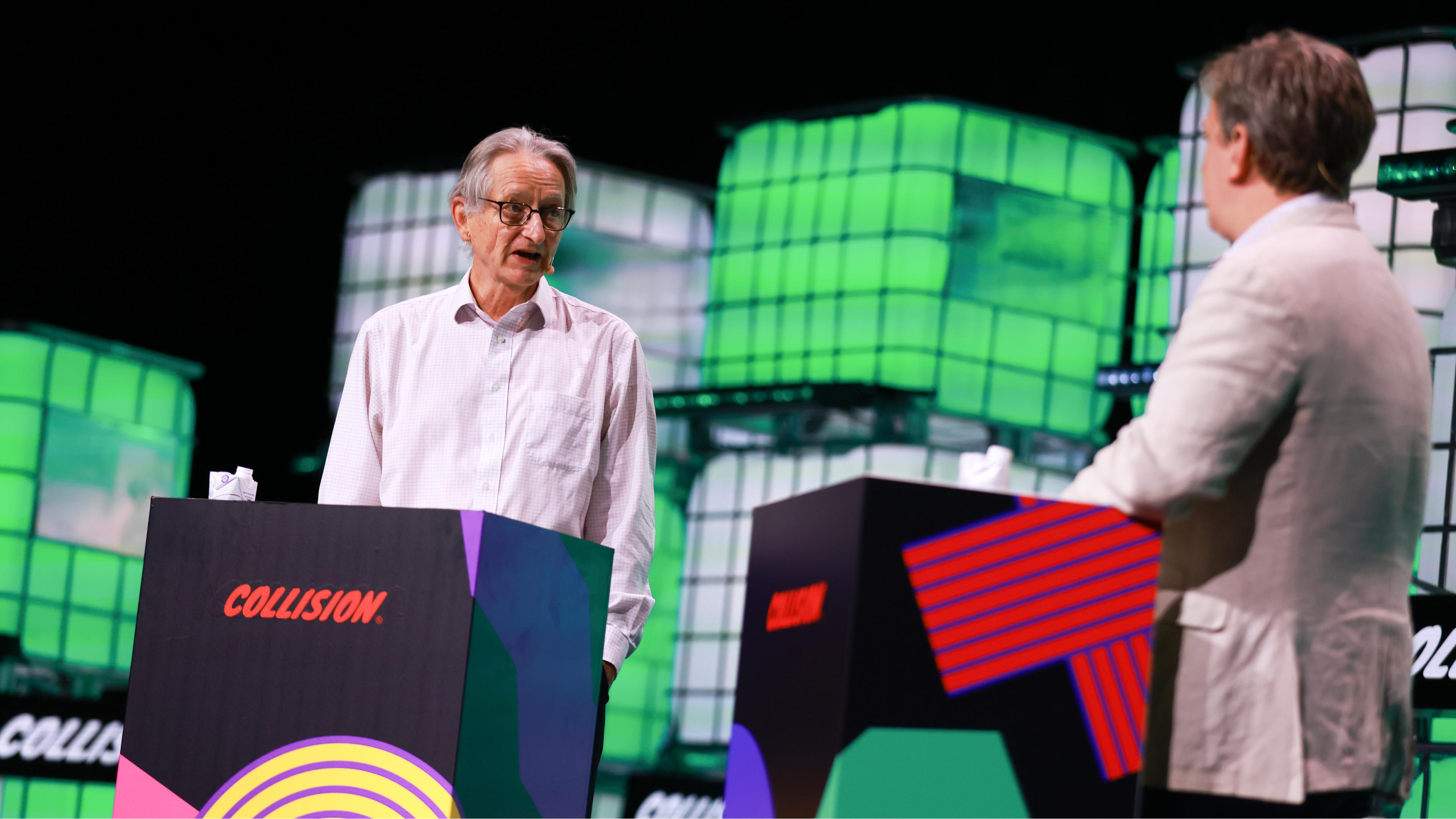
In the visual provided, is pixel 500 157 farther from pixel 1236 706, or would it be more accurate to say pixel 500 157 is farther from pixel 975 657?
pixel 1236 706

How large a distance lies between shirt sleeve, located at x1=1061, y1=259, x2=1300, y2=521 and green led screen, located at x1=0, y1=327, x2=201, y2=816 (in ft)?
75.7

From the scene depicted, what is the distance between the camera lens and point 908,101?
2238 centimetres

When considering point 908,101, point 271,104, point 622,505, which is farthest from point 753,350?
point 622,505

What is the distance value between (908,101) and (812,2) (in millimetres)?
1968

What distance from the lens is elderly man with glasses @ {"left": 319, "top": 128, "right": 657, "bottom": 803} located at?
13.4 ft

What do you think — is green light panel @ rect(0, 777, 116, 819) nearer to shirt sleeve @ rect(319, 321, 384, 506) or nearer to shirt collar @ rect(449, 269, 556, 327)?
shirt sleeve @ rect(319, 321, 384, 506)

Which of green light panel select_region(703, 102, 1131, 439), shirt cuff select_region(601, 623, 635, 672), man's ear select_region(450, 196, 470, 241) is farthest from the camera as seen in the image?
green light panel select_region(703, 102, 1131, 439)

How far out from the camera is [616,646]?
4.02 metres

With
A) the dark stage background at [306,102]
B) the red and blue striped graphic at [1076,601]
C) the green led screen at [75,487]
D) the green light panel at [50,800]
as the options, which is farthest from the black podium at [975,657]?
the green led screen at [75,487]

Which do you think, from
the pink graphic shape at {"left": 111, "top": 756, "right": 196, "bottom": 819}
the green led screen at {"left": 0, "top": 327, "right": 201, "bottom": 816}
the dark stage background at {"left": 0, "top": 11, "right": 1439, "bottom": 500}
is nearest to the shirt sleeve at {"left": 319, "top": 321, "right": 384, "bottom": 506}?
the pink graphic shape at {"left": 111, "top": 756, "right": 196, "bottom": 819}

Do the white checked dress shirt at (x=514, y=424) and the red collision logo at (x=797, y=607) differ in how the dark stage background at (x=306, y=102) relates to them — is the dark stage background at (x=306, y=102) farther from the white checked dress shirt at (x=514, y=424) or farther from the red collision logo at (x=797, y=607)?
the red collision logo at (x=797, y=607)

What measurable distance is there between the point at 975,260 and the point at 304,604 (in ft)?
64.7

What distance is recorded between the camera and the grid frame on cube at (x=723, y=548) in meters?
23.0

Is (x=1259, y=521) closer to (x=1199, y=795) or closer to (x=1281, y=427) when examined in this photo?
(x=1281, y=427)
